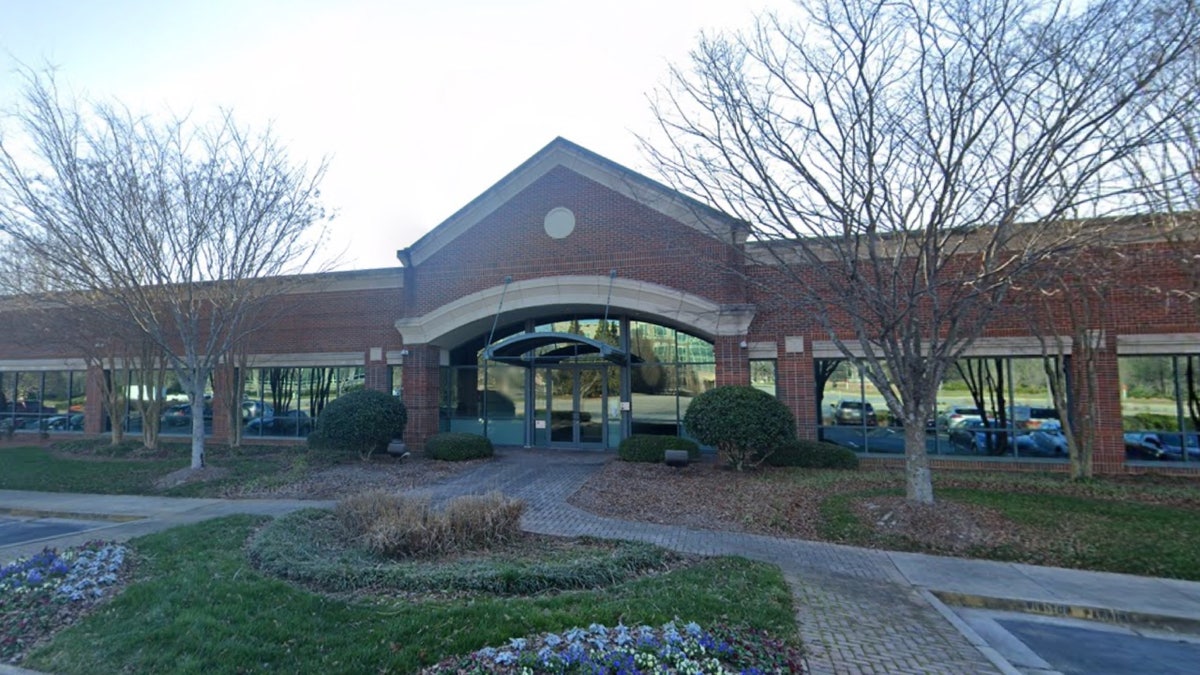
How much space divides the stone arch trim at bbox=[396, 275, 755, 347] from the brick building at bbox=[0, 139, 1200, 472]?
0.06m

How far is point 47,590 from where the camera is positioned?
6.12m

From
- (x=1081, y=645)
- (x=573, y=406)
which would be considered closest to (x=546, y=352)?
(x=573, y=406)

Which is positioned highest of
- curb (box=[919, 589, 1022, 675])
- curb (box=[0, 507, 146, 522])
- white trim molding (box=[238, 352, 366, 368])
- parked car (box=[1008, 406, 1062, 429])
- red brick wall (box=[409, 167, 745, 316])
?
red brick wall (box=[409, 167, 745, 316])

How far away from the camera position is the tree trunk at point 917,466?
9.74m

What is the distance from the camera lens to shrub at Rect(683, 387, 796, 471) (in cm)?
1328

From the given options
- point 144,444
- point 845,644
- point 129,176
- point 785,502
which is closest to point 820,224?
point 785,502

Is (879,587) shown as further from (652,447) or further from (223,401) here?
(223,401)

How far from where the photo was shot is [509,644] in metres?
4.53

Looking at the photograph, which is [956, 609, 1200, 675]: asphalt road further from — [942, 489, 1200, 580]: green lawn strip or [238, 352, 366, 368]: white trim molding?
[238, 352, 366, 368]: white trim molding

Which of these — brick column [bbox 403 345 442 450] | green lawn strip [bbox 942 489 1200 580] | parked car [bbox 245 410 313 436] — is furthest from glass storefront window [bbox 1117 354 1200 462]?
parked car [bbox 245 410 313 436]

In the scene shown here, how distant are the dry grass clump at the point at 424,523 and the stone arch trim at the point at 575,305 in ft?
28.9

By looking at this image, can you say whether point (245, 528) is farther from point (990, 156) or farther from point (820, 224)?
point (990, 156)

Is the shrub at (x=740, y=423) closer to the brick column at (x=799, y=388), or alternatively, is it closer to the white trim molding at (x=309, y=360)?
the brick column at (x=799, y=388)

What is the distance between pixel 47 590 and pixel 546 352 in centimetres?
1357
